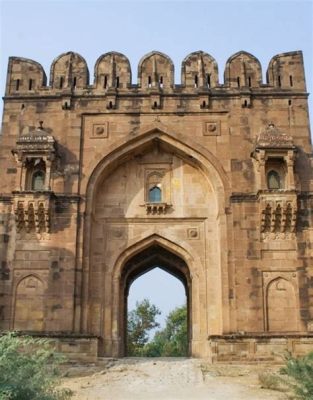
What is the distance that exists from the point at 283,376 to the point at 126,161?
26.3 ft

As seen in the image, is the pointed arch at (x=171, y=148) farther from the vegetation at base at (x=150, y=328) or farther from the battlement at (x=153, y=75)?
the vegetation at base at (x=150, y=328)

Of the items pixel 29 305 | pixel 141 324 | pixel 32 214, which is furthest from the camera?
pixel 141 324

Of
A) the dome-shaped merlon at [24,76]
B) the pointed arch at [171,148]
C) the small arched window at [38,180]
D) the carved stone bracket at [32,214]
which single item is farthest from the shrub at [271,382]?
the dome-shaped merlon at [24,76]

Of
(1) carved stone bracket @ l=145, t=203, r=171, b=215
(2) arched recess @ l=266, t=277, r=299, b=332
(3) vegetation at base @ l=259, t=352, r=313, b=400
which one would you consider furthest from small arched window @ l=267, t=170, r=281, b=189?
(3) vegetation at base @ l=259, t=352, r=313, b=400

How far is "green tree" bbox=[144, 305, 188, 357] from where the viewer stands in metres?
39.9

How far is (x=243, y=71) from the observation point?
1898 centimetres

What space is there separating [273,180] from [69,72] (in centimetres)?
685

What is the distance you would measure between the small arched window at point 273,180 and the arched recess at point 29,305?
6.81 m

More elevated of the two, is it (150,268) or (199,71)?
(199,71)

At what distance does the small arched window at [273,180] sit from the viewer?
17703 mm

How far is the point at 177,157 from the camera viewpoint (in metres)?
18.8

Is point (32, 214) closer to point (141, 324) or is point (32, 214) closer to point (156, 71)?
point (156, 71)

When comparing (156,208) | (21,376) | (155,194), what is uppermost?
(155,194)

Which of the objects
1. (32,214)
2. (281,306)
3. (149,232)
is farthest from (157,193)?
(281,306)
